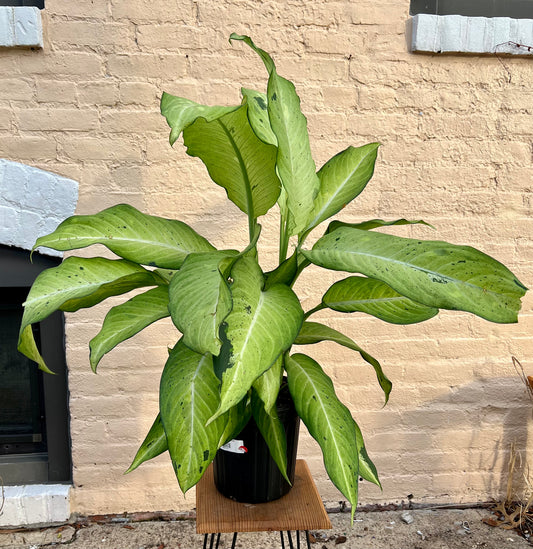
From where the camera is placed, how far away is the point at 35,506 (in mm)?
1804

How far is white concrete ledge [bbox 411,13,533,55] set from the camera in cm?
167

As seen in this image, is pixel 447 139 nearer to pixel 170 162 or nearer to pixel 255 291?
pixel 170 162

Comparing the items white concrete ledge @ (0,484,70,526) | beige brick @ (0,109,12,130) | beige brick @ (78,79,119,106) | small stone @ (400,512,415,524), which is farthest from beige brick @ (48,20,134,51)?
small stone @ (400,512,415,524)

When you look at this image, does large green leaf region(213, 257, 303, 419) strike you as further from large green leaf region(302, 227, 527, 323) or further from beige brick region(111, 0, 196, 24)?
beige brick region(111, 0, 196, 24)

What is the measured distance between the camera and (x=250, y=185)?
105cm

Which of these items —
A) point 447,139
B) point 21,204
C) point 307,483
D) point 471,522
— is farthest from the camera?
point 471,522

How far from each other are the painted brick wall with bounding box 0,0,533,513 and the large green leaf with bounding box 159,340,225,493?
0.81 meters

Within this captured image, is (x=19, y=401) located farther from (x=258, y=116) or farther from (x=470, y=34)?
(x=470, y=34)

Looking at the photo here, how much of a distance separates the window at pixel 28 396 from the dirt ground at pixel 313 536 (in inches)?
8.3

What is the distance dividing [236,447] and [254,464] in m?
0.06

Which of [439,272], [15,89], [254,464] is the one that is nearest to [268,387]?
[254,464]

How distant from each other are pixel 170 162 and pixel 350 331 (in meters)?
0.89

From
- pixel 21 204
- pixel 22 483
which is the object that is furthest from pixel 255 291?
pixel 22 483

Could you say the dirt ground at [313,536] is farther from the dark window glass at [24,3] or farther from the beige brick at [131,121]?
the dark window glass at [24,3]
